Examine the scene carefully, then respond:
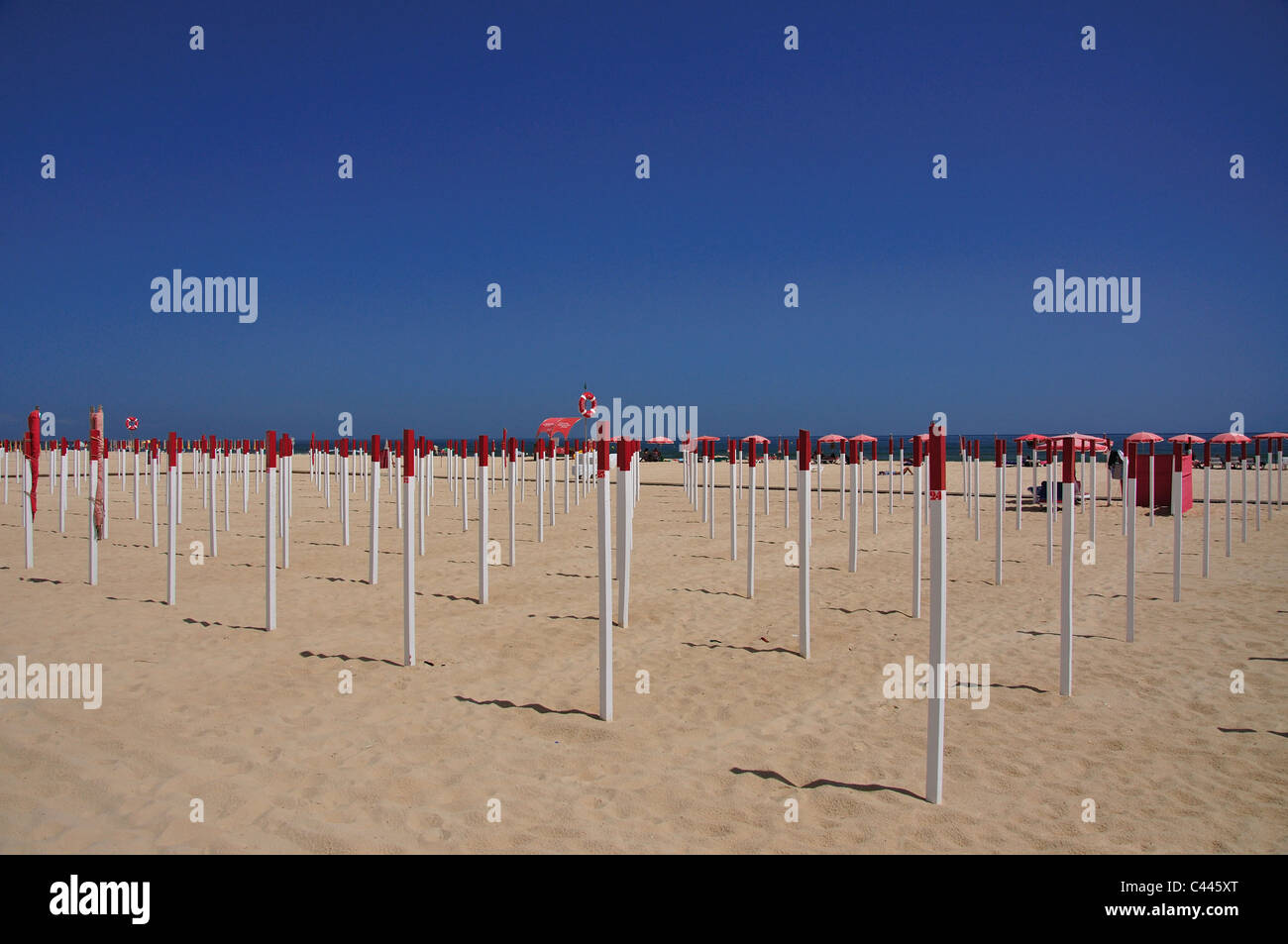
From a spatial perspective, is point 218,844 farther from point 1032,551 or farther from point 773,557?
point 1032,551

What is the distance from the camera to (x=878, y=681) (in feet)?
20.3

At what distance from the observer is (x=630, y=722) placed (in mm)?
5258

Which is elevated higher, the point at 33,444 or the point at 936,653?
the point at 33,444

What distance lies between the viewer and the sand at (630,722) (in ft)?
12.1

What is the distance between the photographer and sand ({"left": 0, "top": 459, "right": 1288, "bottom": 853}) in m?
3.70

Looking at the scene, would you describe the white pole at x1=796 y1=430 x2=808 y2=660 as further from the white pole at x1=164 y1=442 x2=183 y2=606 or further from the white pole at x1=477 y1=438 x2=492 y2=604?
the white pole at x1=164 y1=442 x2=183 y2=606

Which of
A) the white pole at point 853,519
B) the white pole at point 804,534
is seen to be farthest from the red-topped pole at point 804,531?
the white pole at point 853,519

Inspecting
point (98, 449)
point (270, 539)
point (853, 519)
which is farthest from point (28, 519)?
point (853, 519)

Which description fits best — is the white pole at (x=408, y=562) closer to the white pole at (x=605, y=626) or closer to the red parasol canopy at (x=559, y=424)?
the white pole at (x=605, y=626)

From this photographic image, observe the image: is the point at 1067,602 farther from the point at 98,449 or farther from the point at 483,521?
the point at 98,449

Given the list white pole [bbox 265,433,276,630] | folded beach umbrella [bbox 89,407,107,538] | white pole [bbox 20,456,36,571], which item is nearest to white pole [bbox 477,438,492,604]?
white pole [bbox 265,433,276,630]

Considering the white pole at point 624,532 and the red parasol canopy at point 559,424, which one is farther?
the red parasol canopy at point 559,424

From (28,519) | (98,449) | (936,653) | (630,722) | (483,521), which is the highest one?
(98,449)
